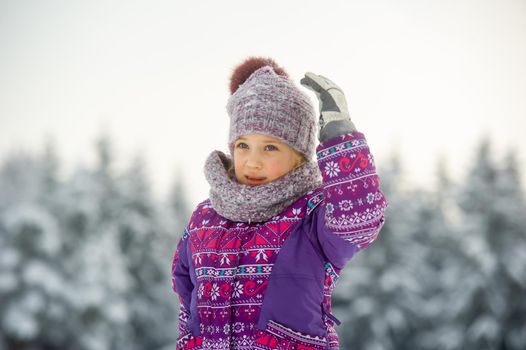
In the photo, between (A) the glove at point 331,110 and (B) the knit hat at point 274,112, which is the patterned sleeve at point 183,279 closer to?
(B) the knit hat at point 274,112

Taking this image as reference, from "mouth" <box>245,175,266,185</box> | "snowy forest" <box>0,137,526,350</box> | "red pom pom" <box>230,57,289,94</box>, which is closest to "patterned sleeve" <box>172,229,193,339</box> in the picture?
"mouth" <box>245,175,266,185</box>

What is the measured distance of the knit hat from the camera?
2.44 meters

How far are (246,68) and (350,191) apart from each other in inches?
41.0

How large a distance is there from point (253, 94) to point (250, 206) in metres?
0.51

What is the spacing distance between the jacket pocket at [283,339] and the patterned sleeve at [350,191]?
1.23 ft

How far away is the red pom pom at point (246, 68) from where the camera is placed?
9.24 ft

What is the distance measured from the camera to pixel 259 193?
7.63ft

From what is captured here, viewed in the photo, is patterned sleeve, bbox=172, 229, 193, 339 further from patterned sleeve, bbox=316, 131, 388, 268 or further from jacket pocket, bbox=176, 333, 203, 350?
patterned sleeve, bbox=316, 131, 388, 268

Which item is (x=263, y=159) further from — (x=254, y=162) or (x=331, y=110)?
(x=331, y=110)

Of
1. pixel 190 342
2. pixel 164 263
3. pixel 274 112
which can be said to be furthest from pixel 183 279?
pixel 164 263

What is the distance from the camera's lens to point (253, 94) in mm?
2521

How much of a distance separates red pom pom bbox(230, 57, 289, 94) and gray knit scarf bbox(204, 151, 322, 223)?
51 centimetres

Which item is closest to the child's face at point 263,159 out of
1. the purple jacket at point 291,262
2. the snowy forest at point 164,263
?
the purple jacket at point 291,262

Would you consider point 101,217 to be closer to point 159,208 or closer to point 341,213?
point 159,208
